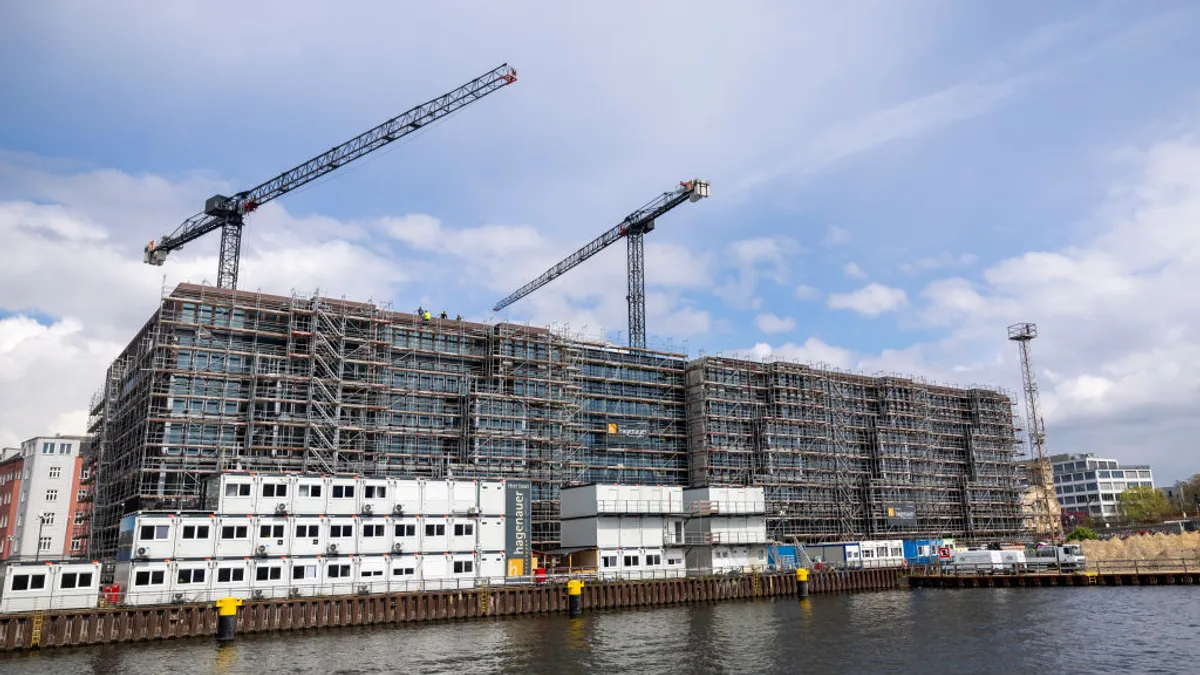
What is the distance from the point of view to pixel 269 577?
68.0 m

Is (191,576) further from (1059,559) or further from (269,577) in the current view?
(1059,559)

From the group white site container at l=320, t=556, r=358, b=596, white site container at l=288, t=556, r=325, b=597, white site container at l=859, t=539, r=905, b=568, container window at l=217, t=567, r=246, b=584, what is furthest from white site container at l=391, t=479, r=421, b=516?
white site container at l=859, t=539, r=905, b=568

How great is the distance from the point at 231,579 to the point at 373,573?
428 inches

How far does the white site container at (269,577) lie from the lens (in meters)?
67.1

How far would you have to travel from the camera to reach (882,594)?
91.0 meters

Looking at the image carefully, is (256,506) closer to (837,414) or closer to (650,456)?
(650,456)

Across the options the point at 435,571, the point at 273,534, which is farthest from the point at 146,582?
the point at 435,571

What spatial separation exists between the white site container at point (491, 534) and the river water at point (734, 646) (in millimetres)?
9984

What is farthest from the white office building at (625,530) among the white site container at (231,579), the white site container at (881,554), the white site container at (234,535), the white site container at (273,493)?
the white site container at (234,535)

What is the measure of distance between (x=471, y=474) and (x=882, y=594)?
44355 mm

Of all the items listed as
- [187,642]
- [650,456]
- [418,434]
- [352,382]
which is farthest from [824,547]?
[187,642]

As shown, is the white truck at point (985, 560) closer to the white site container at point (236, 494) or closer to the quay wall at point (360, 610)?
the quay wall at point (360, 610)

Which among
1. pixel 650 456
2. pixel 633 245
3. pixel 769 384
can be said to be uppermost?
pixel 633 245

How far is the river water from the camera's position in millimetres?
46500
